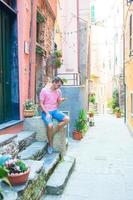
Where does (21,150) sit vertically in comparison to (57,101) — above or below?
below

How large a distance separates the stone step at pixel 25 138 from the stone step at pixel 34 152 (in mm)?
90

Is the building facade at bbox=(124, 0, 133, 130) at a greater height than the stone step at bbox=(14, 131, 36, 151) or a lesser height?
greater

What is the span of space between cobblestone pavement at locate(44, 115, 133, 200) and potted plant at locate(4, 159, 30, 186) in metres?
1.35

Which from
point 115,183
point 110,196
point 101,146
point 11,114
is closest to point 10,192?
point 110,196

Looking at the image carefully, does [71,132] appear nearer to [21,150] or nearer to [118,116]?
[21,150]

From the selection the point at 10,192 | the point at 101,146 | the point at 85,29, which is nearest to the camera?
the point at 10,192

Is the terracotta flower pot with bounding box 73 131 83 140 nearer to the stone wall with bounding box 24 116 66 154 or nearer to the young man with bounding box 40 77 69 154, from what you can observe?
the stone wall with bounding box 24 116 66 154

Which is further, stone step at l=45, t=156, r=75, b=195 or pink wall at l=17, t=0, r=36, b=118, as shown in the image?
pink wall at l=17, t=0, r=36, b=118

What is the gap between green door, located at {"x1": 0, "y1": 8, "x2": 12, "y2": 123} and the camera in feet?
27.4

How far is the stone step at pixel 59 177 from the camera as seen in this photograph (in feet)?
21.4

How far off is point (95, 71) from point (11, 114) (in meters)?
35.7

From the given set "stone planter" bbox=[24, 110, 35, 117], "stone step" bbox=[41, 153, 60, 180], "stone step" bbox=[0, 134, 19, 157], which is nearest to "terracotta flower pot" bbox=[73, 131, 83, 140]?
"stone planter" bbox=[24, 110, 35, 117]

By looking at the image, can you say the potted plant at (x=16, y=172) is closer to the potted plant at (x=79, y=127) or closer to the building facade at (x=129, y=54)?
the potted plant at (x=79, y=127)

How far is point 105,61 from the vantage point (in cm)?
4569
